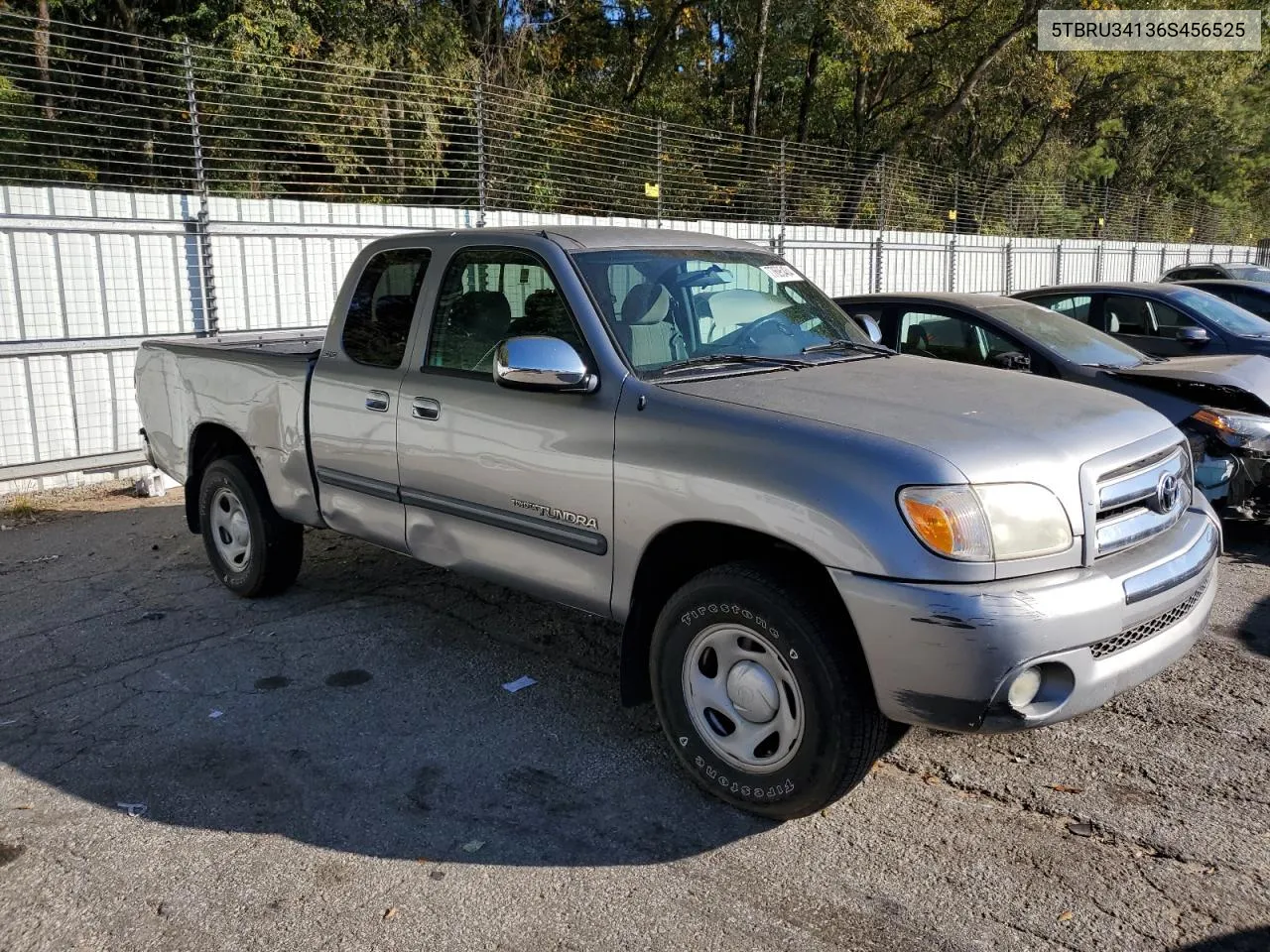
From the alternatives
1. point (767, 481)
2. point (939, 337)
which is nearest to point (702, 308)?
point (767, 481)

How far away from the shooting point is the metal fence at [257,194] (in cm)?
835

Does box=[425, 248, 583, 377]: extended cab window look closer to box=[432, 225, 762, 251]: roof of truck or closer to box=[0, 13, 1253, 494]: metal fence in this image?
box=[432, 225, 762, 251]: roof of truck

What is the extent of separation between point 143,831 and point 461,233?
2.67 meters

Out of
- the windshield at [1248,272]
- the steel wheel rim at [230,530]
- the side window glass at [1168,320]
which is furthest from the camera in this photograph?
the windshield at [1248,272]

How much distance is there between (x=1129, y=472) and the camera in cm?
336

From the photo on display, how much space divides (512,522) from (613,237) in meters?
1.32

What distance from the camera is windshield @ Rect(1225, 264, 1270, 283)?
16.9m

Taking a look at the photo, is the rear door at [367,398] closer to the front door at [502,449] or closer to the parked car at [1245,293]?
the front door at [502,449]

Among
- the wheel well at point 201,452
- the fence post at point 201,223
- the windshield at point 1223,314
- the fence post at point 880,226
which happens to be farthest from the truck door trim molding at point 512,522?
the fence post at point 880,226

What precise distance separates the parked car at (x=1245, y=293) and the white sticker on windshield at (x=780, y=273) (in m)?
8.30

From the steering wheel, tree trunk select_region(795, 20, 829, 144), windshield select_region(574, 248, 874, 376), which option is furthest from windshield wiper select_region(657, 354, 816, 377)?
tree trunk select_region(795, 20, 829, 144)

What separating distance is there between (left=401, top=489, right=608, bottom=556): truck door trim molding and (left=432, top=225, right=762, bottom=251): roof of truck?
3.67 feet

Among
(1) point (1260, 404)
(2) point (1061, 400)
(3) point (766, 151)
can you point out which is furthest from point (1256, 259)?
(2) point (1061, 400)

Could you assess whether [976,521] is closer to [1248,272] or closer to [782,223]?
[782,223]
